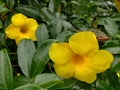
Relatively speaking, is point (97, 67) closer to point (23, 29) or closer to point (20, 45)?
point (20, 45)

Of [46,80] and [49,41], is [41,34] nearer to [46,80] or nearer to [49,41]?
[49,41]

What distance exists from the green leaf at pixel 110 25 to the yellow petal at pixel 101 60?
11.0 inches

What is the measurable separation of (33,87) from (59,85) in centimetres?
16

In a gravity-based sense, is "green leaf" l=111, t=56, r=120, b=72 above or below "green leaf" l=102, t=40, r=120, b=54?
A: below

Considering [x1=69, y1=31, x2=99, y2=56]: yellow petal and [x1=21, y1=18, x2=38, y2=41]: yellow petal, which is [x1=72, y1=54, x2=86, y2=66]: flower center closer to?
[x1=69, y1=31, x2=99, y2=56]: yellow petal

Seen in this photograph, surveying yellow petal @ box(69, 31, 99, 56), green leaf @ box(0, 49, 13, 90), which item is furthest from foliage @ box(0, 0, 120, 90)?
yellow petal @ box(69, 31, 99, 56)

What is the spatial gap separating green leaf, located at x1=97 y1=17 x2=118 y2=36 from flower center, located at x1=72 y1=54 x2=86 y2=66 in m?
0.29

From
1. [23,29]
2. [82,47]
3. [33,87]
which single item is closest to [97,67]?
[82,47]

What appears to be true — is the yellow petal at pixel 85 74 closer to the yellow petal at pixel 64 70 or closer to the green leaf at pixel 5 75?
the yellow petal at pixel 64 70

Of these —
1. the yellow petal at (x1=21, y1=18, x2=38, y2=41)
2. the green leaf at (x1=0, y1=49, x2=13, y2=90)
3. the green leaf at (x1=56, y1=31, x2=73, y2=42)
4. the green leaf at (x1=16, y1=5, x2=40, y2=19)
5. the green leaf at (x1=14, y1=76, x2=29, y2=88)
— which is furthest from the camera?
the green leaf at (x1=16, y1=5, x2=40, y2=19)

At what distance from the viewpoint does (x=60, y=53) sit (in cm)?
109

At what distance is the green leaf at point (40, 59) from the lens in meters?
1.14

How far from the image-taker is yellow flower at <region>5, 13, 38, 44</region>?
1336mm

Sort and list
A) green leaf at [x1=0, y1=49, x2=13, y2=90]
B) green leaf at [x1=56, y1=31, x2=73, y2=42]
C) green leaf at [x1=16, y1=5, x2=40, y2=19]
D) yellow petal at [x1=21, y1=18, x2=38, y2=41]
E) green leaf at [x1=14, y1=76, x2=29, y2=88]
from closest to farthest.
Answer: green leaf at [x1=0, y1=49, x2=13, y2=90] < green leaf at [x1=14, y1=76, x2=29, y2=88] < green leaf at [x1=56, y1=31, x2=73, y2=42] < yellow petal at [x1=21, y1=18, x2=38, y2=41] < green leaf at [x1=16, y1=5, x2=40, y2=19]
